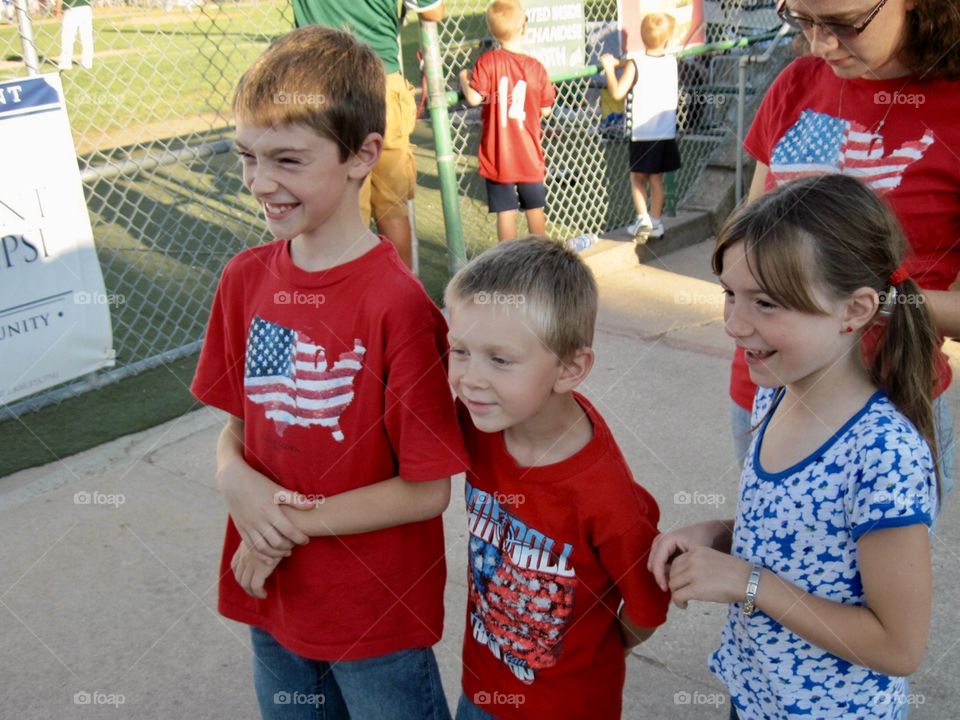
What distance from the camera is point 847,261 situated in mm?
1575

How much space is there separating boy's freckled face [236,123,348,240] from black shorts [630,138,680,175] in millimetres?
4969

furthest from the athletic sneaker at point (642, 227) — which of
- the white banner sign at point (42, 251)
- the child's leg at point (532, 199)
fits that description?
the white banner sign at point (42, 251)

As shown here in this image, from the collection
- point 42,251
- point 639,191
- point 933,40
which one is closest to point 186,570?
point 42,251

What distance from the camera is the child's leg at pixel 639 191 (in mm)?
6492

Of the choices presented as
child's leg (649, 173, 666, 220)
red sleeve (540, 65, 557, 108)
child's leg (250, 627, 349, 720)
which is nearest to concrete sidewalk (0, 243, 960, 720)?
child's leg (250, 627, 349, 720)

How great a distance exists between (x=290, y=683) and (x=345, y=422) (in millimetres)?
554

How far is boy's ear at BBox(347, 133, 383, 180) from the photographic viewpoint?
6.15 ft

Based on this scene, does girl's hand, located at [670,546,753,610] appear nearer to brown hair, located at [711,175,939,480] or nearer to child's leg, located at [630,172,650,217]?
brown hair, located at [711,175,939,480]

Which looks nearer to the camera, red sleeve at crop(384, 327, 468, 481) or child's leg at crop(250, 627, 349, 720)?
red sleeve at crop(384, 327, 468, 481)

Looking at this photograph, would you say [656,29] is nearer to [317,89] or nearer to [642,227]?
[642,227]

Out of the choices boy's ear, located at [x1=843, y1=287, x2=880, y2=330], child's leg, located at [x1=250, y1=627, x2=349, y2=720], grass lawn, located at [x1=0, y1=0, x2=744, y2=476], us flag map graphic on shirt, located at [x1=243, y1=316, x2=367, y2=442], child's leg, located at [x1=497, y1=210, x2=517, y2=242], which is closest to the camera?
boy's ear, located at [x1=843, y1=287, x2=880, y2=330]

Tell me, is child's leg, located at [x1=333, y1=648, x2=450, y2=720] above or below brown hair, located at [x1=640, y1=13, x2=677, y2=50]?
below

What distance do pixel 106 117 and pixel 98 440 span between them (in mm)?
10363

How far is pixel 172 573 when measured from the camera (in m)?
3.30
